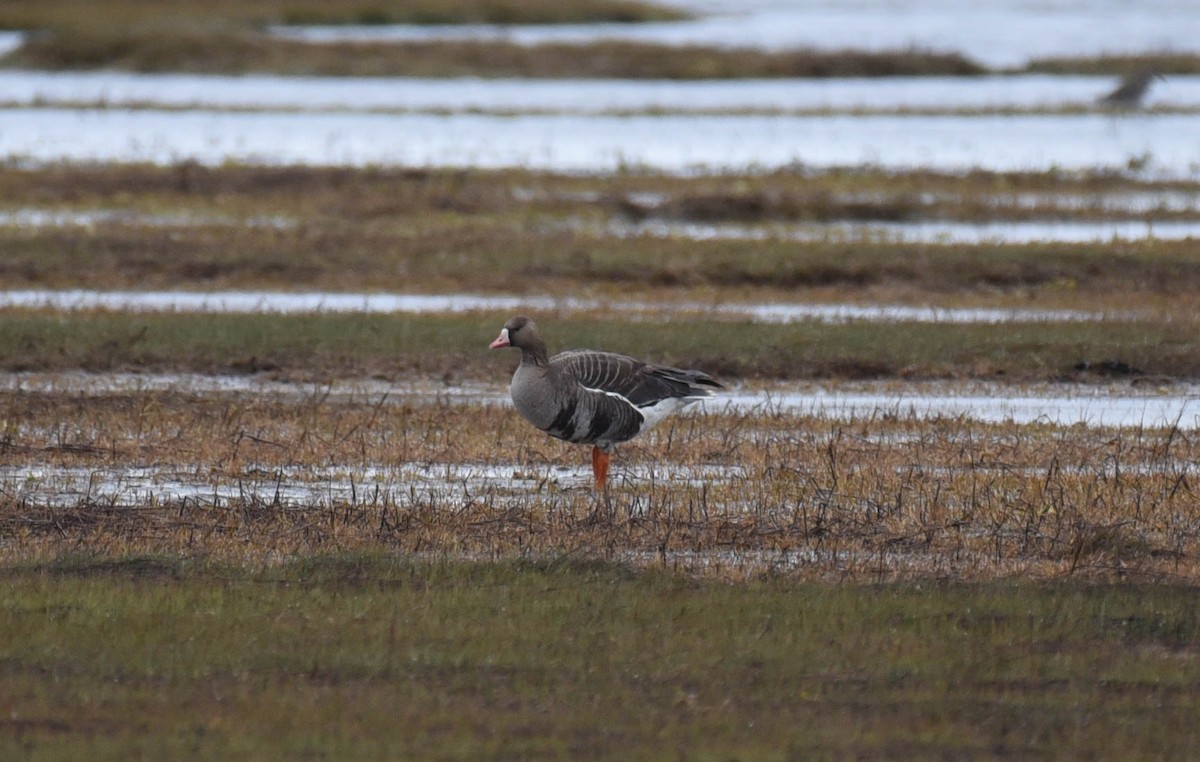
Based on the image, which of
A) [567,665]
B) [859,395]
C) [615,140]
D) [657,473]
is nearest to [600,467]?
[657,473]

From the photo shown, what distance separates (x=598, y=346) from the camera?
18.3m

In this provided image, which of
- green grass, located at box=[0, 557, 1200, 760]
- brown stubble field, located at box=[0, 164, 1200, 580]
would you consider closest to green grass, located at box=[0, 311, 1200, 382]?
brown stubble field, located at box=[0, 164, 1200, 580]

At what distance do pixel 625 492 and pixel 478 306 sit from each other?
10.2 m

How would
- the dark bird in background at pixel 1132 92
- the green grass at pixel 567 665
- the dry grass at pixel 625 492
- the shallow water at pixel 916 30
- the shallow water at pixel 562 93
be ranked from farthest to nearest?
the shallow water at pixel 916 30, the shallow water at pixel 562 93, the dark bird in background at pixel 1132 92, the dry grass at pixel 625 492, the green grass at pixel 567 665

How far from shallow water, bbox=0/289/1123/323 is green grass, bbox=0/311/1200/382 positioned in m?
1.09

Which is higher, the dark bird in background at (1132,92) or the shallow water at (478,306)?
the dark bird in background at (1132,92)

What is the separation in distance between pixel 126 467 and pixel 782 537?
16.4 feet

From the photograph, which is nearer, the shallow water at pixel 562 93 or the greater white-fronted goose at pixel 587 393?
the greater white-fronted goose at pixel 587 393

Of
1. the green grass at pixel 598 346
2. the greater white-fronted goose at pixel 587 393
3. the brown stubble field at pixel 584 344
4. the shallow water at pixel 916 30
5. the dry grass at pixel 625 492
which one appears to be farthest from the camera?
the shallow water at pixel 916 30

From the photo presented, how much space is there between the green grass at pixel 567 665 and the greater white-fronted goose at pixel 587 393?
71.5 inches

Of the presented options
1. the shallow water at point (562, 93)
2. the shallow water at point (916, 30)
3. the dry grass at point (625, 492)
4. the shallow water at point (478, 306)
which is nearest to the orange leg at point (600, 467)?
the dry grass at point (625, 492)

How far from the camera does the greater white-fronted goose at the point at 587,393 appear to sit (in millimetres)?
11383

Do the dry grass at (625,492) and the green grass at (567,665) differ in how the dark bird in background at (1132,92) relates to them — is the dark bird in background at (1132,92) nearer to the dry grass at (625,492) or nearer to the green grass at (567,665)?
the dry grass at (625,492)

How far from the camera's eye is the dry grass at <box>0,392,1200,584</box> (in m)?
10.3
